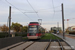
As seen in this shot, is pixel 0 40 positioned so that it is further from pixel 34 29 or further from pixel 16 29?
pixel 16 29

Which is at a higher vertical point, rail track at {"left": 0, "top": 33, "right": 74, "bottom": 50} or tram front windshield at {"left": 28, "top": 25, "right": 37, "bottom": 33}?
tram front windshield at {"left": 28, "top": 25, "right": 37, "bottom": 33}

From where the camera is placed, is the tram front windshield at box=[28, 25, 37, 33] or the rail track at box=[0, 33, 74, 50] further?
the tram front windshield at box=[28, 25, 37, 33]

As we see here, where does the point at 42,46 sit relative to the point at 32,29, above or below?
below

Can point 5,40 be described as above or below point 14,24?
below

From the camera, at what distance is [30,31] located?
24234mm

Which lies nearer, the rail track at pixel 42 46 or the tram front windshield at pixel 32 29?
the rail track at pixel 42 46

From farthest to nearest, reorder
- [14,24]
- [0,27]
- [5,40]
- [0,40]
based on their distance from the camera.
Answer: [0,27], [14,24], [5,40], [0,40]

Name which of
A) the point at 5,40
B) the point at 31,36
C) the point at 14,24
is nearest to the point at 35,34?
the point at 31,36

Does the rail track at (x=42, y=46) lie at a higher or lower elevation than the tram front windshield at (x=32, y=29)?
lower

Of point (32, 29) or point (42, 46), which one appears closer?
point (42, 46)

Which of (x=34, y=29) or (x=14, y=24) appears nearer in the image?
(x=34, y=29)

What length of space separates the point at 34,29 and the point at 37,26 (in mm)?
822

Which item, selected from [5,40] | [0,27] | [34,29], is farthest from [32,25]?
[0,27]

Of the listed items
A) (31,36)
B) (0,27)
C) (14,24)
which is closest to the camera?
(31,36)
